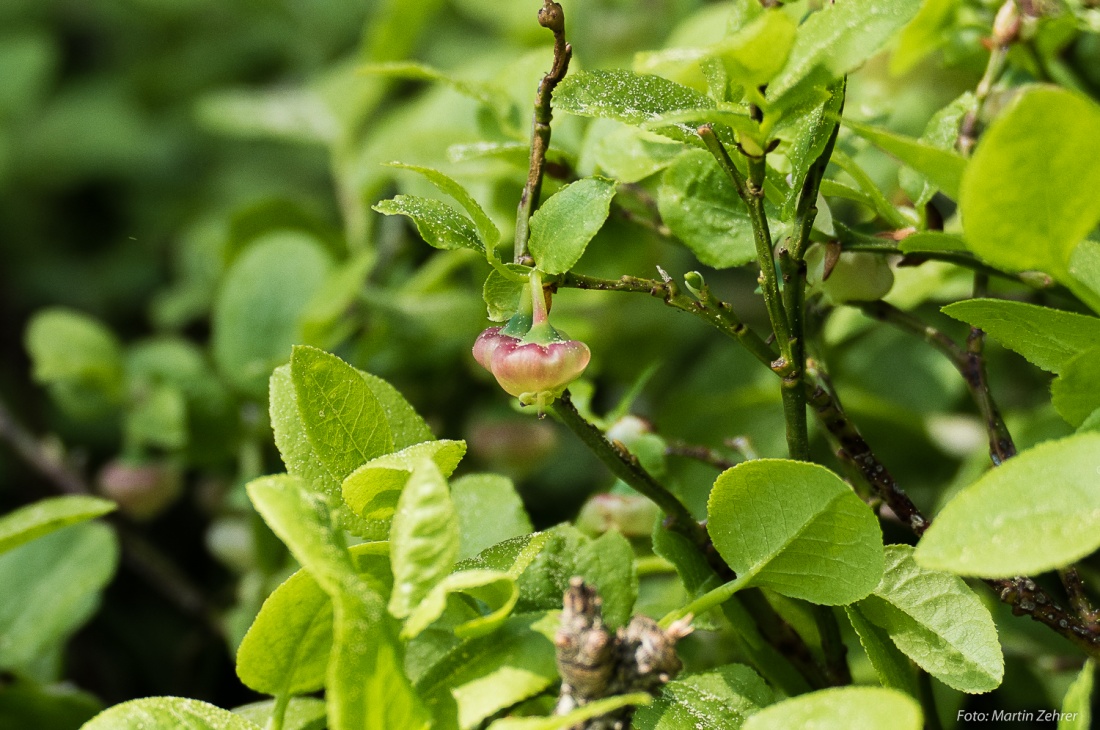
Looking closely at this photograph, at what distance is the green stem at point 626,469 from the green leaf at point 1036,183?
0.52 ft

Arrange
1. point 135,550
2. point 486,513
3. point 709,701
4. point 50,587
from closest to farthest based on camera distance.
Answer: point 709,701
point 486,513
point 50,587
point 135,550

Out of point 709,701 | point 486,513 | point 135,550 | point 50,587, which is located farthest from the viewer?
point 135,550

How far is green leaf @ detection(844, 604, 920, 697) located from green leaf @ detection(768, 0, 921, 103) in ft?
0.65

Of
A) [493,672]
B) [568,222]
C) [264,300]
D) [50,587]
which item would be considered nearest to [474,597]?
[493,672]

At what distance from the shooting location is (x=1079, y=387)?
386 mm

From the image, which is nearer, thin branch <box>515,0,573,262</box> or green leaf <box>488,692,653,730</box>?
green leaf <box>488,692,653,730</box>

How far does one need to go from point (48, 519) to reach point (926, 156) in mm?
403

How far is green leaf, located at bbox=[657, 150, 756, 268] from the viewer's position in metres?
0.48

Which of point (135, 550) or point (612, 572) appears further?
point (135, 550)

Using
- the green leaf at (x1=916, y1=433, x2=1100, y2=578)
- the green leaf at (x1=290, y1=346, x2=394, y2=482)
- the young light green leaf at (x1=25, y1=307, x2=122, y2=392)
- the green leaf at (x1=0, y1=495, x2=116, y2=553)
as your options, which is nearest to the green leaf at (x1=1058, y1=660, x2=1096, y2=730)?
the green leaf at (x1=916, y1=433, x2=1100, y2=578)

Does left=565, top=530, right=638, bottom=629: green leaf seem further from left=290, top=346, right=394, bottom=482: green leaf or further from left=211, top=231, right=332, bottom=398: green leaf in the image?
left=211, top=231, right=332, bottom=398: green leaf

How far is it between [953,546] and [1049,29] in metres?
0.42

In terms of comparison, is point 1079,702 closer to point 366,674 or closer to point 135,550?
point 366,674

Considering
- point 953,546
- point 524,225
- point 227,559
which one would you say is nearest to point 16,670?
point 227,559
